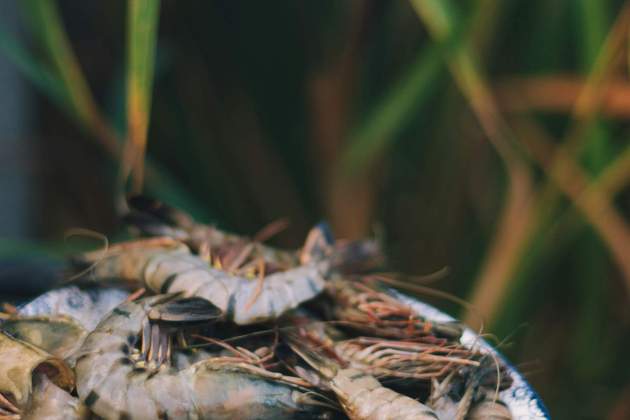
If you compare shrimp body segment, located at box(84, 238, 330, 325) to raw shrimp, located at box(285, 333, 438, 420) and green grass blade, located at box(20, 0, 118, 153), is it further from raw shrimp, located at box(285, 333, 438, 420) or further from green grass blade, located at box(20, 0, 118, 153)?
green grass blade, located at box(20, 0, 118, 153)

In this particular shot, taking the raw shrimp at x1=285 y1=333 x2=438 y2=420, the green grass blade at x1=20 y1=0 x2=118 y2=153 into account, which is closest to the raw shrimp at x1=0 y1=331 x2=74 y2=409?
the raw shrimp at x1=285 y1=333 x2=438 y2=420

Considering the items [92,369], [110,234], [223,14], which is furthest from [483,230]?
[92,369]

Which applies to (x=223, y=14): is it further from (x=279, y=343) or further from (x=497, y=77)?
(x=279, y=343)

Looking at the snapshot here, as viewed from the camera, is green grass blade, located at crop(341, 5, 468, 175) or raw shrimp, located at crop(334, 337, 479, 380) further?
green grass blade, located at crop(341, 5, 468, 175)

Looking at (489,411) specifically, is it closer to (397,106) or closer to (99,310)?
(99,310)

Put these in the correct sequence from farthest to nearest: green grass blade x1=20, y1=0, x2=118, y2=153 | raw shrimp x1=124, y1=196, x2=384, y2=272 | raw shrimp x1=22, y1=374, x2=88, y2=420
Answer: green grass blade x1=20, y1=0, x2=118, y2=153, raw shrimp x1=124, y1=196, x2=384, y2=272, raw shrimp x1=22, y1=374, x2=88, y2=420

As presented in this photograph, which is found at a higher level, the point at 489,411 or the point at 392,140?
the point at 392,140

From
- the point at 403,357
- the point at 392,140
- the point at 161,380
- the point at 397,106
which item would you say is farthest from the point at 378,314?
the point at 392,140

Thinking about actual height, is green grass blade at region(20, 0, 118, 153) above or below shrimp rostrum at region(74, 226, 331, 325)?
above
